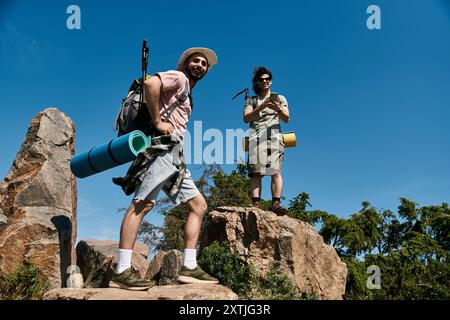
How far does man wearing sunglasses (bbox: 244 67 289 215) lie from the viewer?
6.54m

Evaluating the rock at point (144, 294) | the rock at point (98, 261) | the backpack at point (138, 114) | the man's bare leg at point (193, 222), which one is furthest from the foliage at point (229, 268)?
the rock at point (98, 261)

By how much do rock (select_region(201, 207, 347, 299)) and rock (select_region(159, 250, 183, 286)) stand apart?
0.90 metres

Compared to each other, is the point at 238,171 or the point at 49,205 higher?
the point at 238,171

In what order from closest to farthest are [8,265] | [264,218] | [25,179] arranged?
[8,265]
[264,218]
[25,179]

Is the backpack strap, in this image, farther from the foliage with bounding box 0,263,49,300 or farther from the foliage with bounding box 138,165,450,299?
the foliage with bounding box 138,165,450,299

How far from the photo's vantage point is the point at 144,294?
3.78m

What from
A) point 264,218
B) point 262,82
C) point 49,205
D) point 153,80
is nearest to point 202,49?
point 153,80

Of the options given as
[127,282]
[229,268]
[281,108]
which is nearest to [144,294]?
[127,282]

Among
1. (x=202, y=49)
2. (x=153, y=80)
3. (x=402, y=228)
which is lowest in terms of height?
(x=402, y=228)

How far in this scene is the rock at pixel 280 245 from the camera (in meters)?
6.21

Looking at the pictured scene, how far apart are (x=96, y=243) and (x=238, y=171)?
2023 cm

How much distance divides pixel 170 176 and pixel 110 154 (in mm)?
725

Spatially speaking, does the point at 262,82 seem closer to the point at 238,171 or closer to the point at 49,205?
the point at 49,205
